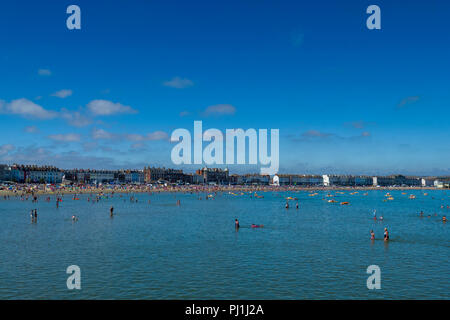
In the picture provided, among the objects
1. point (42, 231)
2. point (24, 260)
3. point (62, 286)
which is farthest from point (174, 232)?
point (62, 286)

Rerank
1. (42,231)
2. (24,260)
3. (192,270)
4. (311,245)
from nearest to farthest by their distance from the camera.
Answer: (192,270) → (24,260) → (311,245) → (42,231)

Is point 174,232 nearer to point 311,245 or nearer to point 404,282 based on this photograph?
point 311,245

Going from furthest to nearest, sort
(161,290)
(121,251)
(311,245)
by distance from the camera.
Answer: (311,245)
(121,251)
(161,290)

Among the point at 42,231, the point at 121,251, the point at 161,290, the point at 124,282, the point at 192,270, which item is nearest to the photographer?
the point at 161,290

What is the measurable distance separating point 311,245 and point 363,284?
11.3 meters

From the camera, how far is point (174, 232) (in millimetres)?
36844

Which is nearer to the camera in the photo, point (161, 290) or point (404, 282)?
point (161, 290)

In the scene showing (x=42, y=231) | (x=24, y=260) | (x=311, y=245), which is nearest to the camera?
(x=24, y=260)

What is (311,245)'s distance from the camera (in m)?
30.1
